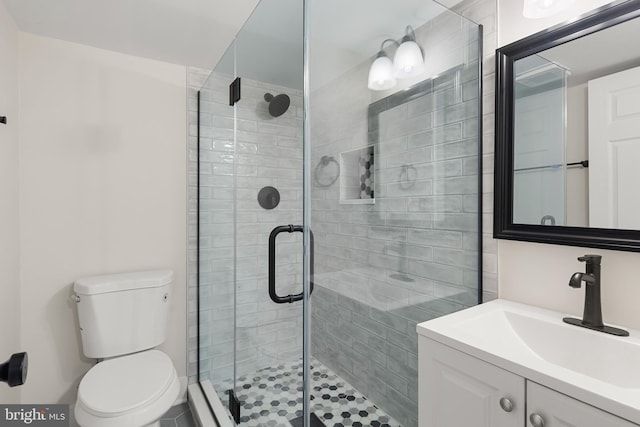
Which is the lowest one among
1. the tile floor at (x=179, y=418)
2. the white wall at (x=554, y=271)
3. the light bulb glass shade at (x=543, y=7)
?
the tile floor at (x=179, y=418)

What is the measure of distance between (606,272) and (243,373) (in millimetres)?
1521

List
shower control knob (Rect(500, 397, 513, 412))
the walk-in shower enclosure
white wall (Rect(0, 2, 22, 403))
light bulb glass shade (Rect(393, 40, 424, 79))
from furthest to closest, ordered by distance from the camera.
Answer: white wall (Rect(0, 2, 22, 403))
light bulb glass shade (Rect(393, 40, 424, 79))
the walk-in shower enclosure
shower control knob (Rect(500, 397, 513, 412))

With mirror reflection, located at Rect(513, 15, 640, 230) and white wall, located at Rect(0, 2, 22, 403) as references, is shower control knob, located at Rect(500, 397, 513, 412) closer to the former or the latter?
mirror reflection, located at Rect(513, 15, 640, 230)

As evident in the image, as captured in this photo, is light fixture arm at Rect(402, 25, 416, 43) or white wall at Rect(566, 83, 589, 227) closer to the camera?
white wall at Rect(566, 83, 589, 227)

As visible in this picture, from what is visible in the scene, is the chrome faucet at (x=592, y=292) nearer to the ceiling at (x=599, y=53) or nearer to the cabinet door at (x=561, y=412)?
the cabinet door at (x=561, y=412)

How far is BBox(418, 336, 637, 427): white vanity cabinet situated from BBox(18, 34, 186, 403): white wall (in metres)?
1.73

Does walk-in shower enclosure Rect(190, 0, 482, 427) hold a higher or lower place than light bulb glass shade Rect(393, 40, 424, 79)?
lower

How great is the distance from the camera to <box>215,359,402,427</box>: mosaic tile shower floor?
1210 mm

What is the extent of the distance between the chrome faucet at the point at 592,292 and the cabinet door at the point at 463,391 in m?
0.42

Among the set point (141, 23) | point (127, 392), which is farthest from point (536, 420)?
point (141, 23)

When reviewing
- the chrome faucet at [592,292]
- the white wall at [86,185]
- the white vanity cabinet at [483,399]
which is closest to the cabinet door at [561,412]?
the white vanity cabinet at [483,399]

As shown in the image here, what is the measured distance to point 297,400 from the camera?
117cm

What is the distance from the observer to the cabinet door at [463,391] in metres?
0.82

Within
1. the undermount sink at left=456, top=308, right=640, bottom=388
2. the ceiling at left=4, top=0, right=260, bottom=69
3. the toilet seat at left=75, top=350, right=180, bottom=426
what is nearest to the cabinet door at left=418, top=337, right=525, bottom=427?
the undermount sink at left=456, top=308, right=640, bottom=388
